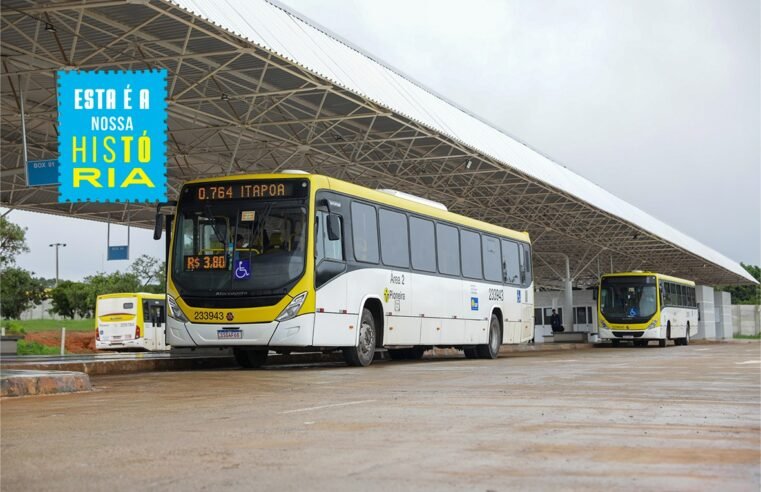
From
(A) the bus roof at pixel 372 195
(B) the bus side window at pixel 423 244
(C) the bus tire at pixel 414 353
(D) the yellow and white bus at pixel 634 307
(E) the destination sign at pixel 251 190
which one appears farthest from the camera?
(D) the yellow and white bus at pixel 634 307

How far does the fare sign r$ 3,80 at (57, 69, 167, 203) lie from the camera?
1973cm

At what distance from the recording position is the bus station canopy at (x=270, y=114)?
19.6m

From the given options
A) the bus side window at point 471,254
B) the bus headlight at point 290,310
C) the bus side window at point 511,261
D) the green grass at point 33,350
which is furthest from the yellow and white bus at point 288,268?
the green grass at point 33,350

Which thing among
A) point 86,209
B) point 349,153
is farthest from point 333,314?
point 86,209

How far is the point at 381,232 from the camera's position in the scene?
19.0 metres

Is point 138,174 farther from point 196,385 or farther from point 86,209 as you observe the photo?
point 86,209

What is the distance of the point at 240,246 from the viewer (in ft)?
54.6

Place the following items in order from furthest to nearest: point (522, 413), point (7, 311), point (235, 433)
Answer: point (7, 311)
point (522, 413)
point (235, 433)

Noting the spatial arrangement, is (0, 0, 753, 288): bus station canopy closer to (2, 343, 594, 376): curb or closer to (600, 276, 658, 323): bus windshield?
(600, 276, 658, 323): bus windshield

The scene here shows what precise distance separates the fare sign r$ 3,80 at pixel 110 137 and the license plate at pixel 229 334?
15.0 feet

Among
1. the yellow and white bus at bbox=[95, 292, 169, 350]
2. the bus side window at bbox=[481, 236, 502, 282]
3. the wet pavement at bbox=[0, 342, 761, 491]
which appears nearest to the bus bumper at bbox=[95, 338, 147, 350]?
the yellow and white bus at bbox=[95, 292, 169, 350]

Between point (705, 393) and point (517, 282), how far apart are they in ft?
53.0

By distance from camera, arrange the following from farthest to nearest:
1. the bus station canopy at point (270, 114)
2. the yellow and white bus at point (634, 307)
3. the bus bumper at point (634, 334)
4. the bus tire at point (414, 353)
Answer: the yellow and white bus at point (634, 307) → the bus bumper at point (634, 334) → the bus tire at point (414, 353) → the bus station canopy at point (270, 114)

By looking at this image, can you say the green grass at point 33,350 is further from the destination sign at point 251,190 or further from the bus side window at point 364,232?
the bus side window at point 364,232
